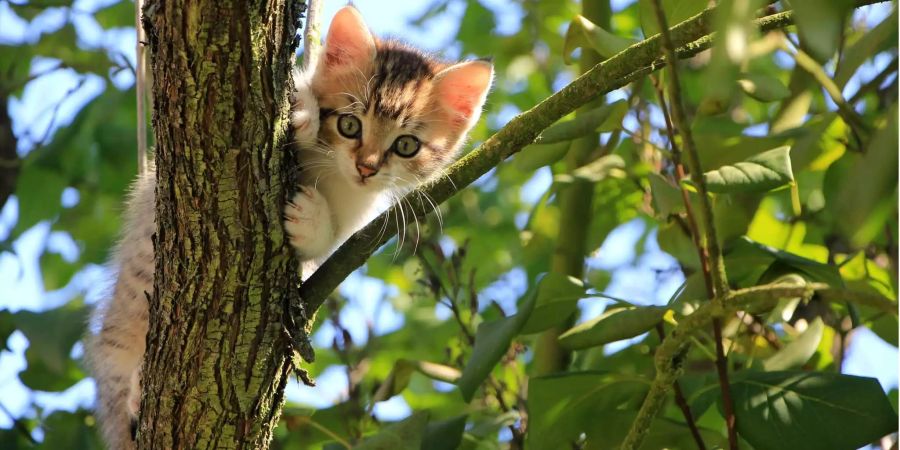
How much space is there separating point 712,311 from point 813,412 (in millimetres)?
387

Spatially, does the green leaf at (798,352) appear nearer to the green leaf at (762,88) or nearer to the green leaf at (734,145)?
the green leaf at (734,145)

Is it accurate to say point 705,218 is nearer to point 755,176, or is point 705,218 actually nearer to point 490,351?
point 755,176

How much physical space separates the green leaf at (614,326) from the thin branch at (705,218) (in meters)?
0.14

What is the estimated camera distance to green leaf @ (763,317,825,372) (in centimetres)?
207

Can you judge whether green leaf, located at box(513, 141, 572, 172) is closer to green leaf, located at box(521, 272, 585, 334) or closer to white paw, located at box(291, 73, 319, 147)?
green leaf, located at box(521, 272, 585, 334)

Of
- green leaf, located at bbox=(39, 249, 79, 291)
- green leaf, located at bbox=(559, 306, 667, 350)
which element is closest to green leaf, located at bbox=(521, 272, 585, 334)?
green leaf, located at bbox=(559, 306, 667, 350)

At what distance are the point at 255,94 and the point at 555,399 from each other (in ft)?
3.04

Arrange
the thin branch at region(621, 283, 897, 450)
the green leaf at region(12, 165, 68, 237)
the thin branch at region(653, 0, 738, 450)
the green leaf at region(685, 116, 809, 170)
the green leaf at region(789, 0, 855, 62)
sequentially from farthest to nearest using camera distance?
the green leaf at region(12, 165, 68, 237) → the green leaf at region(685, 116, 809, 170) → the thin branch at region(621, 283, 897, 450) → the thin branch at region(653, 0, 738, 450) → the green leaf at region(789, 0, 855, 62)

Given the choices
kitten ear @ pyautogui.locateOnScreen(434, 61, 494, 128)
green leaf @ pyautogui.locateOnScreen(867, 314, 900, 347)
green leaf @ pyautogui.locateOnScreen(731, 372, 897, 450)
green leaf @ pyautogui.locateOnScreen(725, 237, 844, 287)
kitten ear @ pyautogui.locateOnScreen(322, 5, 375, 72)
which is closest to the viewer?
green leaf @ pyautogui.locateOnScreen(731, 372, 897, 450)

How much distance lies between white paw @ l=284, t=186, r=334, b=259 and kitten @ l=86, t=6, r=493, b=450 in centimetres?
17

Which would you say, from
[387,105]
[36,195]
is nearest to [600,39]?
[387,105]

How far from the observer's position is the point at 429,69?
3.11m

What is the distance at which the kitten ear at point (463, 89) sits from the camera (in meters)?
3.05

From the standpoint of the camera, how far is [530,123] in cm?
186
